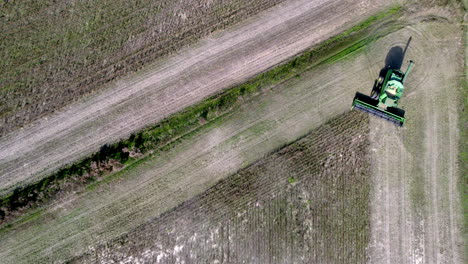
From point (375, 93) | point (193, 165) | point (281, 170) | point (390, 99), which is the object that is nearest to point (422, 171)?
point (390, 99)

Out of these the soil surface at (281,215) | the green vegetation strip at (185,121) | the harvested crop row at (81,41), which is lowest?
the soil surface at (281,215)

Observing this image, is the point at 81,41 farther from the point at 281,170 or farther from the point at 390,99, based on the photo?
the point at 390,99

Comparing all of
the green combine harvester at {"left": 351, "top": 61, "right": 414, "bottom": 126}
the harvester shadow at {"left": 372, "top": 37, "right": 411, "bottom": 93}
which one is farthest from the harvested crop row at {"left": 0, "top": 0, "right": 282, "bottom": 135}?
the green combine harvester at {"left": 351, "top": 61, "right": 414, "bottom": 126}

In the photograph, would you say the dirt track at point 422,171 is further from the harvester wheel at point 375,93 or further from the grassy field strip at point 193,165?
the grassy field strip at point 193,165

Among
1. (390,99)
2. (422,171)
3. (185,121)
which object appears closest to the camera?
(390,99)

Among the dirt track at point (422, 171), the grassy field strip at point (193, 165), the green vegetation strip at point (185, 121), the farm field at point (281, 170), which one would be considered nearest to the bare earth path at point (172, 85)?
the farm field at point (281, 170)

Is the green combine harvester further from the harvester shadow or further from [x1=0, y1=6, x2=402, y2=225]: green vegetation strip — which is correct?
[x1=0, y1=6, x2=402, y2=225]: green vegetation strip
